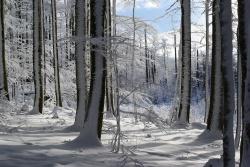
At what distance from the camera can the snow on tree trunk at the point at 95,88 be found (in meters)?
Result: 9.44

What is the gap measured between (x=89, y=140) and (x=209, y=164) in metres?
2.76

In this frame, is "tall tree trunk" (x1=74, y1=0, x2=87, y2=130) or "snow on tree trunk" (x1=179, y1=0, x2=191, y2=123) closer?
"tall tree trunk" (x1=74, y1=0, x2=87, y2=130)

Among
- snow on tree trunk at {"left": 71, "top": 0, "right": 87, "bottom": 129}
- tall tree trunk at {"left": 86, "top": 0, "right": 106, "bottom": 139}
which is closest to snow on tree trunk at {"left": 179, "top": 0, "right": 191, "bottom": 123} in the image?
snow on tree trunk at {"left": 71, "top": 0, "right": 87, "bottom": 129}

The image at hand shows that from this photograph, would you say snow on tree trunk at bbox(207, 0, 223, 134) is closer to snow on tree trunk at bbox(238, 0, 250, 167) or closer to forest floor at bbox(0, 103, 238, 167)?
forest floor at bbox(0, 103, 238, 167)

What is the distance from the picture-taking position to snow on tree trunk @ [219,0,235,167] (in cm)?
658

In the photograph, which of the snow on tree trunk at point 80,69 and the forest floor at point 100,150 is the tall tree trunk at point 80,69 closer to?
the snow on tree trunk at point 80,69

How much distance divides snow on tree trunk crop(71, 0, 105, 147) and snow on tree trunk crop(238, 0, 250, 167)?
3.20 metres

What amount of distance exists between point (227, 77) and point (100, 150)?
3513 millimetres

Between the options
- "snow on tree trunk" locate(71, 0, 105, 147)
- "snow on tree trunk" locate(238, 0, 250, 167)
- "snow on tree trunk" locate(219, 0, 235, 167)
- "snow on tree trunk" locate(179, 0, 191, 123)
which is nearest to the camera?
"snow on tree trunk" locate(219, 0, 235, 167)

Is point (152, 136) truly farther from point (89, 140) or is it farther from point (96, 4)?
point (96, 4)

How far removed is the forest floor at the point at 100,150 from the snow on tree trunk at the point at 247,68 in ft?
5.93

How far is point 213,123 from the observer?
1305 centimetres

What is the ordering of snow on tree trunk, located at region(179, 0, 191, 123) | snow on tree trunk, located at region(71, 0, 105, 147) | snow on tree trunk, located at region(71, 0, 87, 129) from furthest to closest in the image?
snow on tree trunk, located at region(179, 0, 191, 123)
snow on tree trunk, located at region(71, 0, 87, 129)
snow on tree trunk, located at region(71, 0, 105, 147)

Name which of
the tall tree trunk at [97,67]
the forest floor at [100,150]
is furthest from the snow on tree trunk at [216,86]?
the tall tree trunk at [97,67]
